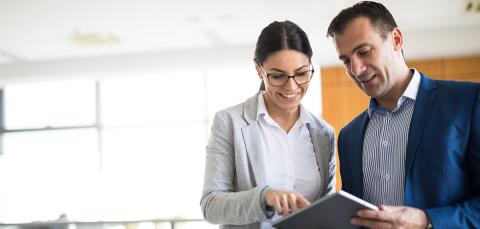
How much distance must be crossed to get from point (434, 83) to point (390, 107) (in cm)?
A: 19

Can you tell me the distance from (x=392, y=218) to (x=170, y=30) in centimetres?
569

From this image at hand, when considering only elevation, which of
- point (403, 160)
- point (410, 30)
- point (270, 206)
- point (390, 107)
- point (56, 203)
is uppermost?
point (410, 30)

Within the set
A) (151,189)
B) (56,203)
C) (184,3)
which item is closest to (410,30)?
(184,3)

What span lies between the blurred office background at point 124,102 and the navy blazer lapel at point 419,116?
487cm

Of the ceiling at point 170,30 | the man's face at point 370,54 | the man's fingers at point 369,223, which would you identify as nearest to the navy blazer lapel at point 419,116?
the man's face at point 370,54

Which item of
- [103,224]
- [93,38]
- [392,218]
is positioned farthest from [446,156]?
[93,38]

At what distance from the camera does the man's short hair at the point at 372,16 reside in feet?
5.74

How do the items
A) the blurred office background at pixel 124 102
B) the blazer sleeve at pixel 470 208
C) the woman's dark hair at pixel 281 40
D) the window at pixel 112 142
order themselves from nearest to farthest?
1. the blazer sleeve at pixel 470 208
2. the woman's dark hair at pixel 281 40
3. the blurred office background at pixel 124 102
4. the window at pixel 112 142

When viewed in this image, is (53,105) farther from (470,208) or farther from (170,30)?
(470,208)

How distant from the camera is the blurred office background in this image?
A: 7.08 m

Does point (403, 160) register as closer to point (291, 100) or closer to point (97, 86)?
point (291, 100)

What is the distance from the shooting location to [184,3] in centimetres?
555

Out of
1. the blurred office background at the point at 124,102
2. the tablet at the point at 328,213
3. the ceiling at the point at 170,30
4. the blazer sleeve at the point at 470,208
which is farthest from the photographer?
the blurred office background at the point at 124,102

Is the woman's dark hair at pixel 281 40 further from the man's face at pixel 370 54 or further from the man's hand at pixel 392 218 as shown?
the man's hand at pixel 392 218
